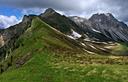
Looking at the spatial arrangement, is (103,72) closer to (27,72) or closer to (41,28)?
(27,72)

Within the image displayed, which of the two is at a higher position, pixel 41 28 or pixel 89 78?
pixel 41 28

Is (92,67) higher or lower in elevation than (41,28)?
lower

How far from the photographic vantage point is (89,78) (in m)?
75.6

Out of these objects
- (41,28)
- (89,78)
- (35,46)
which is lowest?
(89,78)

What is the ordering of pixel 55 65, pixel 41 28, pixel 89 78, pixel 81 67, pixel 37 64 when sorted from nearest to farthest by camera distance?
pixel 89 78, pixel 81 67, pixel 55 65, pixel 37 64, pixel 41 28

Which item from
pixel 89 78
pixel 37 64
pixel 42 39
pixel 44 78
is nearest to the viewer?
pixel 89 78

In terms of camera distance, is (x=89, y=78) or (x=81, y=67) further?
(x=81, y=67)

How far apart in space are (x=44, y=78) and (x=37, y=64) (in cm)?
2009

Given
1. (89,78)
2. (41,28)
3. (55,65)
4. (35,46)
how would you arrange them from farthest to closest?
1. (41,28)
2. (35,46)
3. (55,65)
4. (89,78)

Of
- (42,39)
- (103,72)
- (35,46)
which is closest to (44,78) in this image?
(103,72)

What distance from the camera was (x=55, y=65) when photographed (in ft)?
314

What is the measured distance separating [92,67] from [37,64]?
23633mm

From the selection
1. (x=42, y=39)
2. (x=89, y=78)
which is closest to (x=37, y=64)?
(x=89, y=78)

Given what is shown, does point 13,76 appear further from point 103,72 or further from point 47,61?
point 103,72
